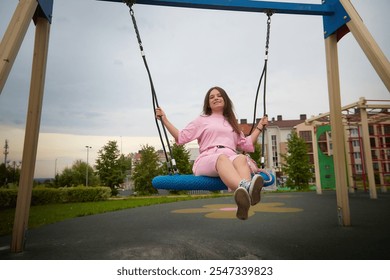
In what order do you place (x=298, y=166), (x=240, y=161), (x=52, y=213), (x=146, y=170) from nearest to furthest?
(x=240, y=161) → (x=52, y=213) → (x=146, y=170) → (x=298, y=166)

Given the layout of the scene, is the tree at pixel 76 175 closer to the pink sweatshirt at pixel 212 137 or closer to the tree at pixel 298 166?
the tree at pixel 298 166

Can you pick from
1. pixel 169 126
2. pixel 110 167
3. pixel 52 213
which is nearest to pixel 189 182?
pixel 169 126

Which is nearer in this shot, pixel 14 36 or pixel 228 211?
pixel 14 36

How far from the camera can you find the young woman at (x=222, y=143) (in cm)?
177

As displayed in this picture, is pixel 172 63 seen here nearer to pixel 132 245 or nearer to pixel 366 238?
pixel 132 245

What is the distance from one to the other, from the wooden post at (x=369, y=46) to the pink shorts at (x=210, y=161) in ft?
3.64

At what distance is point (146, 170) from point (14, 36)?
41.6 feet

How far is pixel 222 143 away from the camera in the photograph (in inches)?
89.4

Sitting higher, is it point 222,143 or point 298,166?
point 298,166

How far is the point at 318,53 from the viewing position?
4.12 meters

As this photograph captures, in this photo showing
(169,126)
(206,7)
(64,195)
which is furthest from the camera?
(64,195)

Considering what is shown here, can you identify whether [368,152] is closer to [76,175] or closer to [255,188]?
[255,188]

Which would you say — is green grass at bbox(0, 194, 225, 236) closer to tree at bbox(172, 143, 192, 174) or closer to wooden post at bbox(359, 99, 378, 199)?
tree at bbox(172, 143, 192, 174)
